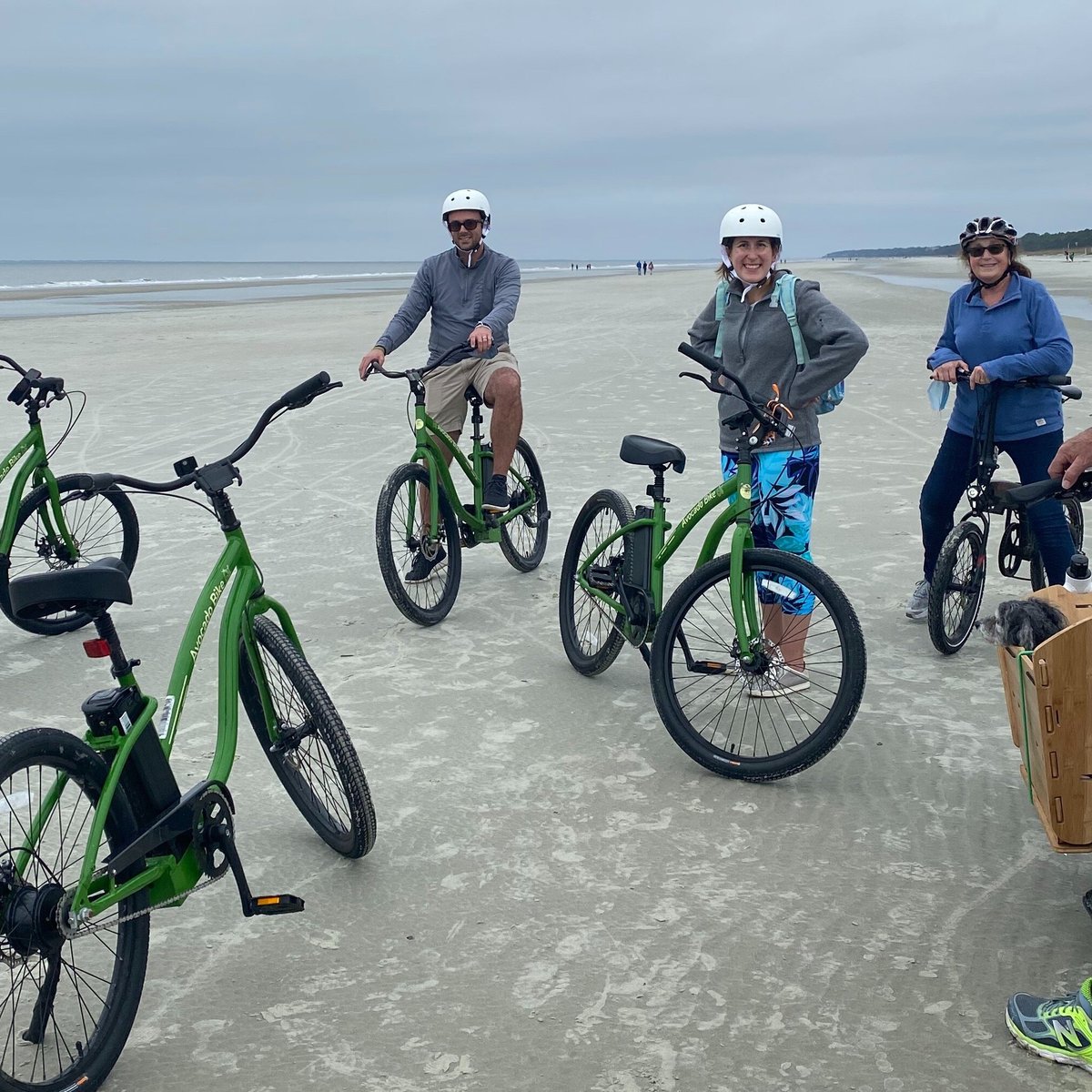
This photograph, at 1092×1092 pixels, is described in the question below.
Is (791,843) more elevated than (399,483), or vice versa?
(399,483)

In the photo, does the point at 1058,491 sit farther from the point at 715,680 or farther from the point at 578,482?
the point at 578,482

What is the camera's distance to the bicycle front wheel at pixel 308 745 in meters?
3.44

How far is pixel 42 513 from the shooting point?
232 inches

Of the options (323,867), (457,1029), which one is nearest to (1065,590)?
(457,1029)

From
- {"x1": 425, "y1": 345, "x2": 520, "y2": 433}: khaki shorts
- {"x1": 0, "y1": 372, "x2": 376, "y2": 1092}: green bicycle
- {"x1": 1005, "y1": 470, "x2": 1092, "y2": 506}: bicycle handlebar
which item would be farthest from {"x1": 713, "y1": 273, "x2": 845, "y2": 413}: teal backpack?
{"x1": 0, "y1": 372, "x2": 376, "y2": 1092}: green bicycle

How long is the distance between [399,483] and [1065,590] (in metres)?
3.48

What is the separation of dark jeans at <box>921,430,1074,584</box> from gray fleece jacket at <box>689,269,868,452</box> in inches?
42.8

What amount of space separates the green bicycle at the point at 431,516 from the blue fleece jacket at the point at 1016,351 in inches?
95.6

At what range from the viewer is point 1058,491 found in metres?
3.32

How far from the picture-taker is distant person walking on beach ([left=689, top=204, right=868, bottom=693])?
4.69 m

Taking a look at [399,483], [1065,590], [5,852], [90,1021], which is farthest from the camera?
[399,483]

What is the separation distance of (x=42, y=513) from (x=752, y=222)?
3.66 meters

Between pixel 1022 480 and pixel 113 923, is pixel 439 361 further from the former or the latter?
pixel 113 923

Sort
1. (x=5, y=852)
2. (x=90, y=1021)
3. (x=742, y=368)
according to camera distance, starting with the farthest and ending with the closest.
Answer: (x=742, y=368)
(x=90, y=1021)
(x=5, y=852)
